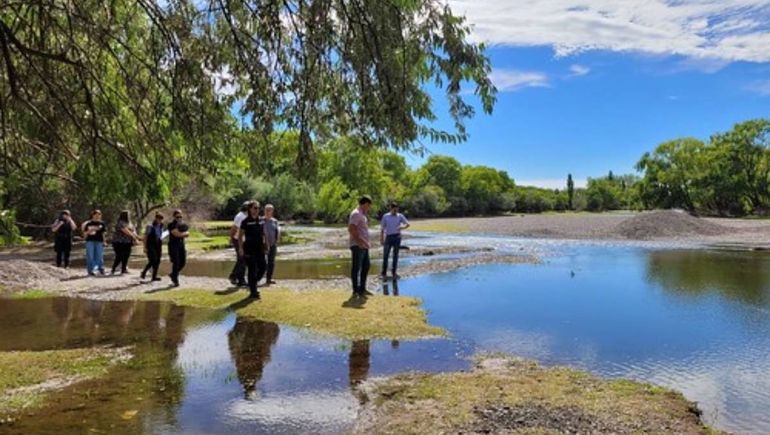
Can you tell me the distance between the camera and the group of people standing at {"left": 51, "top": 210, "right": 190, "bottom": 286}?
14.8 metres

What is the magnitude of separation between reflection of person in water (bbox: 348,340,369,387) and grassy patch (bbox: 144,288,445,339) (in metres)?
0.47

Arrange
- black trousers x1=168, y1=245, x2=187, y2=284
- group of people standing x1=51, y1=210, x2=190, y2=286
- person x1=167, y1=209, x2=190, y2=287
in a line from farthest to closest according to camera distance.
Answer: group of people standing x1=51, y1=210, x2=190, y2=286, person x1=167, y1=209, x2=190, y2=287, black trousers x1=168, y1=245, x2=187, y2=284

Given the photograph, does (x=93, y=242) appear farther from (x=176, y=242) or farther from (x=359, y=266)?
(x=359, y=266)

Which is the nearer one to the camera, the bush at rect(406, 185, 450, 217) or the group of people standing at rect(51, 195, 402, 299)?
the group of people standing at rect(51, 195, 402, 299)

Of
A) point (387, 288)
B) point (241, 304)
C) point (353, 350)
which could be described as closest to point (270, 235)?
point (241, 304)

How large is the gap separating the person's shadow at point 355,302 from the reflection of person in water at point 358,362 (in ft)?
7.98

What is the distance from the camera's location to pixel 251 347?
8.41 meters

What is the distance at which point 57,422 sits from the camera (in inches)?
215

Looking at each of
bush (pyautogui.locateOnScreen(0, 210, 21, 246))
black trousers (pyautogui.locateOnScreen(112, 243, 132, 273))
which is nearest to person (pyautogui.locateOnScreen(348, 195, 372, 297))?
bush (pyautogui.locateOnScreen(0, 210, 21, 246))

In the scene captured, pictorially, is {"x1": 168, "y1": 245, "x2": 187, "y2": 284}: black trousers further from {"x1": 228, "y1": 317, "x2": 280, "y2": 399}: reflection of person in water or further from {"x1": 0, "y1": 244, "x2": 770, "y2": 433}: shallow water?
{"x1": 228, "y1": 317, "x2": 280, "y2": 399}: reflection of person in water

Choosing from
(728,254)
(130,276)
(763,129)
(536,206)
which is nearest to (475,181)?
(536,206)

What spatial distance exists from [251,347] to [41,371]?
258 centimetres

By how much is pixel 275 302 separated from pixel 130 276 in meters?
6.81

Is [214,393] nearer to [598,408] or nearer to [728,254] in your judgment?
[598,408]
